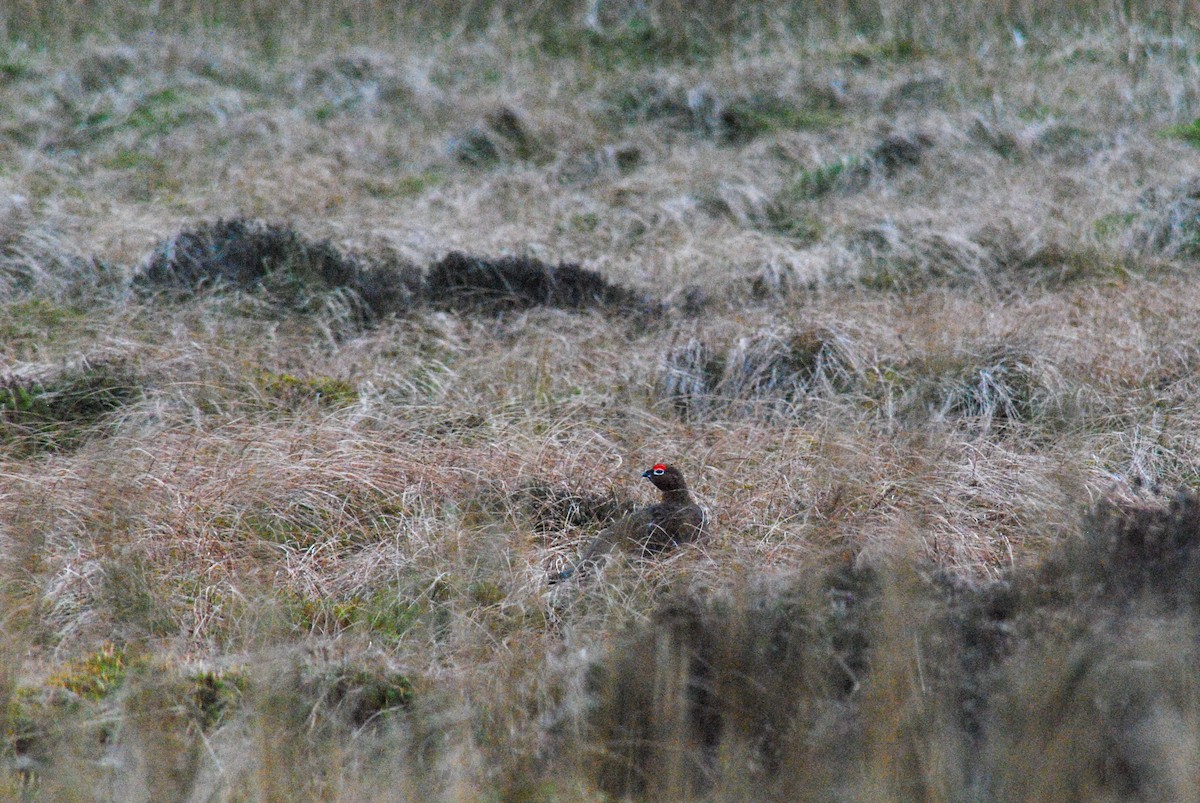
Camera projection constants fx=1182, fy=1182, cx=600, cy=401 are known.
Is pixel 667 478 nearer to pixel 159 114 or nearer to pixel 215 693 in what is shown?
pixel 215 693

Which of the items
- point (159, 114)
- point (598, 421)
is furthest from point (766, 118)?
point (598, 421)

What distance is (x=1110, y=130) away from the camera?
8.81m

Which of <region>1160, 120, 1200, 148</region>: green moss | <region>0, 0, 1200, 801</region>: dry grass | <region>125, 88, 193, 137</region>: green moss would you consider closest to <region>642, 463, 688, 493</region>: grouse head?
<region>0, 0, 1200, 801</region>: dry grass

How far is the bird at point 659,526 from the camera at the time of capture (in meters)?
3.62

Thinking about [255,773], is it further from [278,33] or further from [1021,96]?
[278,33]

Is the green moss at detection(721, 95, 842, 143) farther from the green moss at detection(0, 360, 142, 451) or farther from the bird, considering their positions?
the bird

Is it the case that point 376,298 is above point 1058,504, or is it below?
below

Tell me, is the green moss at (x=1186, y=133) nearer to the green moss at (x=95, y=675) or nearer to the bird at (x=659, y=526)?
the bird at (x=659, y=526)

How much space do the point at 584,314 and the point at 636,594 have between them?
2.83 metres

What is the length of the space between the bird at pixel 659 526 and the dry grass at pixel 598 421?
3.5 inches

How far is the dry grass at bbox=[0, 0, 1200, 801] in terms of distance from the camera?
7.95 ft

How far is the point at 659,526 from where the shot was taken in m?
3.67

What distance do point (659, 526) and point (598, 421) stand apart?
114cm

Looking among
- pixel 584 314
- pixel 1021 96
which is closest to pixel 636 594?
pixel 584 314
